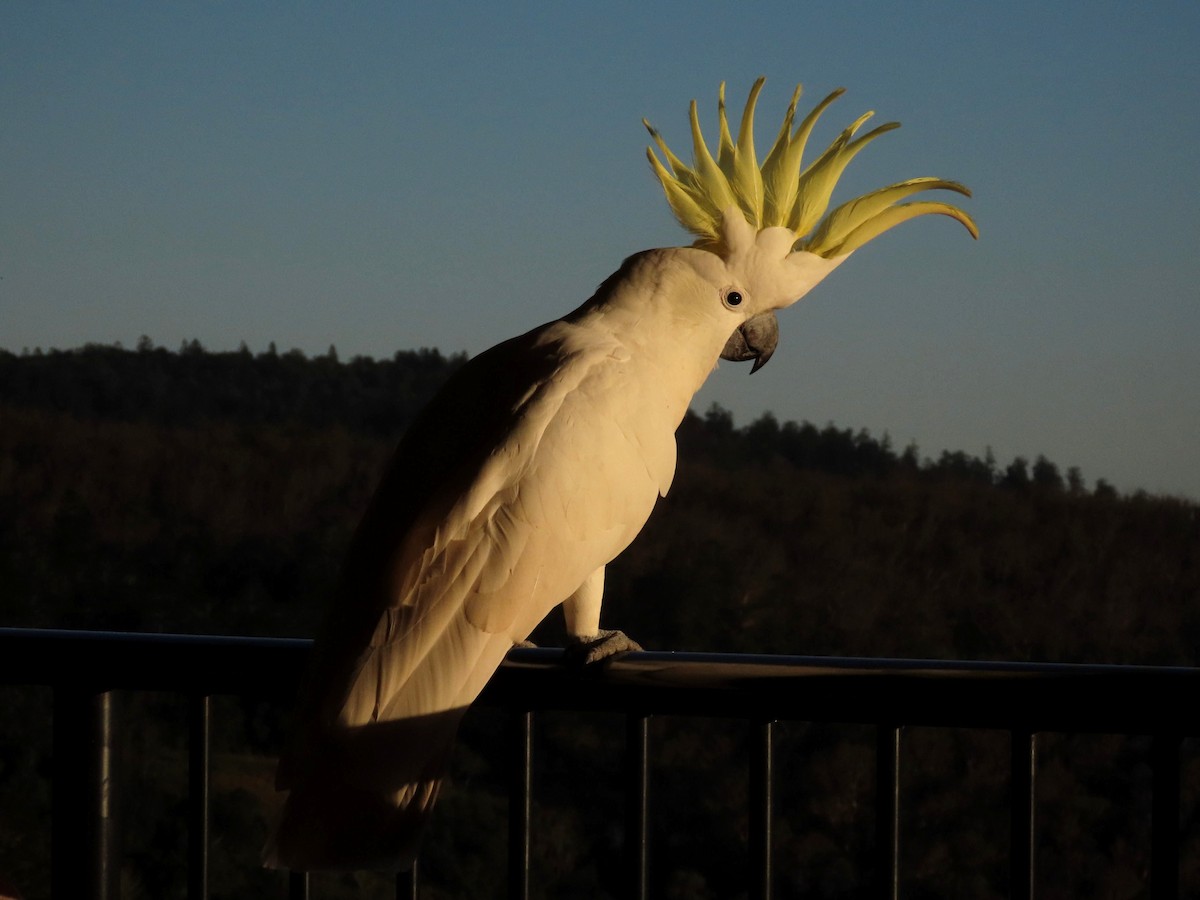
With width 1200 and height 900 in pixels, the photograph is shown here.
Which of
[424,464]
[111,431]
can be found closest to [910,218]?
[424,464]

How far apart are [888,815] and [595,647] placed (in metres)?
0.47

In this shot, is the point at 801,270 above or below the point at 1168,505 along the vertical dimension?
above

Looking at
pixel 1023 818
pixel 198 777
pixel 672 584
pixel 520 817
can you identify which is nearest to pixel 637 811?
pixel 520 817

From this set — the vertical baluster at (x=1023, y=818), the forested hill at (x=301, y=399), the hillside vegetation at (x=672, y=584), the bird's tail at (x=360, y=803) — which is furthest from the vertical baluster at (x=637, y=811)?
the forested hill at (x=301, y=399)

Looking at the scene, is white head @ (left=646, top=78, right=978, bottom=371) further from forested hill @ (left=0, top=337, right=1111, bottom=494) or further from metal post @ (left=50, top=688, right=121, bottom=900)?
forested hill @ (left=0, top=337, right=1111, bottom=494)

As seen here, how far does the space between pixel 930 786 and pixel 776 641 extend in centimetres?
269

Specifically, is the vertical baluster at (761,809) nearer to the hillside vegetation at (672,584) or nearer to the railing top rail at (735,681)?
the railing top rail at (735,681)

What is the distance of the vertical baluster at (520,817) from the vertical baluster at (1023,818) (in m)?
0.58

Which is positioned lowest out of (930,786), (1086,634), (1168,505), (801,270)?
(930,786)

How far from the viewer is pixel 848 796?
7020 millimetres

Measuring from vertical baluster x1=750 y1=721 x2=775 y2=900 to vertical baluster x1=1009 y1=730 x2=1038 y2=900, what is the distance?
0.28m

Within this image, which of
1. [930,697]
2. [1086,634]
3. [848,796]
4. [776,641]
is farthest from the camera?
[776,641]

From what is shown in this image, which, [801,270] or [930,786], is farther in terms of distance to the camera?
[930,786]

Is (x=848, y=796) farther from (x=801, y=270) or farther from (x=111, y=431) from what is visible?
(x=111, y=431)
